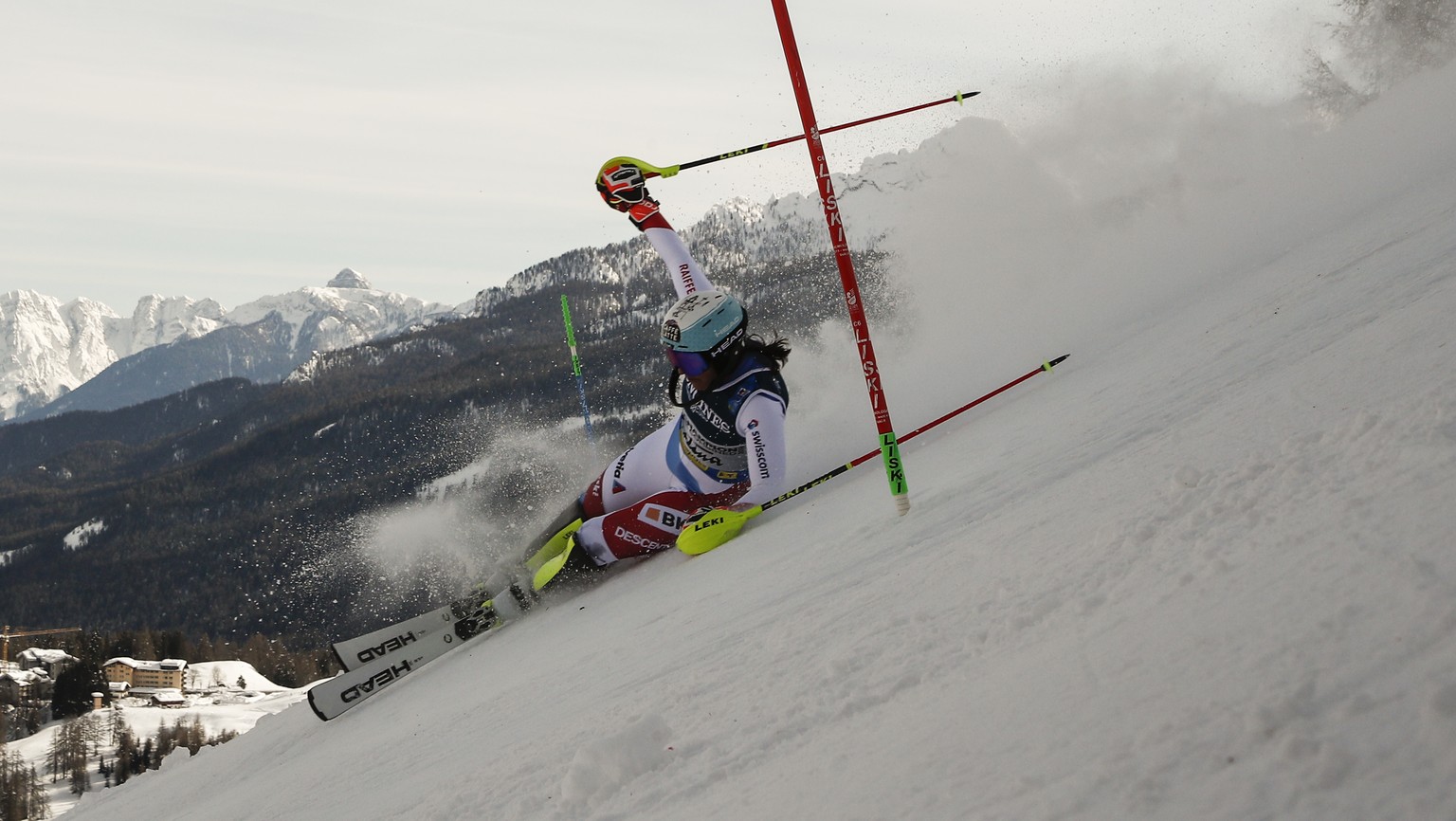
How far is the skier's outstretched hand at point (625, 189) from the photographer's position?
24.9 feet

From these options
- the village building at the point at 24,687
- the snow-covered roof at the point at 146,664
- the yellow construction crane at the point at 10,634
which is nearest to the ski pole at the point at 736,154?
the snow-covered roof at the point at 146,664

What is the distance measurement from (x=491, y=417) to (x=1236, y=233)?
14931 centimetres

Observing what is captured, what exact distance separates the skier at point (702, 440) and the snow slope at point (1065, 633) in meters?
0.30

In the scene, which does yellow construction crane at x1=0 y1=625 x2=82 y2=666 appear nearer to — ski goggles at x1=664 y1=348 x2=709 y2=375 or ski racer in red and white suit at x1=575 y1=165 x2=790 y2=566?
ski racer in red and white suit at x1=575 y1=165 x2=790 y2=566

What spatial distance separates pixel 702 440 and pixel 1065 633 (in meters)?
4.85

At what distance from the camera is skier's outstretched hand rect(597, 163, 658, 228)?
760 centimetres

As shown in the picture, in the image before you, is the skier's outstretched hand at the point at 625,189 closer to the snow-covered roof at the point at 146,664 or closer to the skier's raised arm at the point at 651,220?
the skier's raised arm at the point at 651,220

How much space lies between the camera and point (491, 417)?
15188cm

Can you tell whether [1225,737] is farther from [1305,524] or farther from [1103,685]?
[1305,524]

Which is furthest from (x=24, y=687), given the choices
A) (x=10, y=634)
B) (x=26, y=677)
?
(x=10, y=634)

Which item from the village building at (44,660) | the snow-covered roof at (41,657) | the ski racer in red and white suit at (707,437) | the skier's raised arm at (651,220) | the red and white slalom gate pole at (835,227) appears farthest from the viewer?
the snow-covered roof at (41,657)

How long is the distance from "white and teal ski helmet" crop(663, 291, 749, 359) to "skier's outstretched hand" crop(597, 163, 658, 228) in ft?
5.15

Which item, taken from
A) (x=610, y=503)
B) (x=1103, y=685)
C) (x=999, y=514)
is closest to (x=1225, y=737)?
(x=1103, y=685)

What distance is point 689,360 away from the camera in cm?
648
